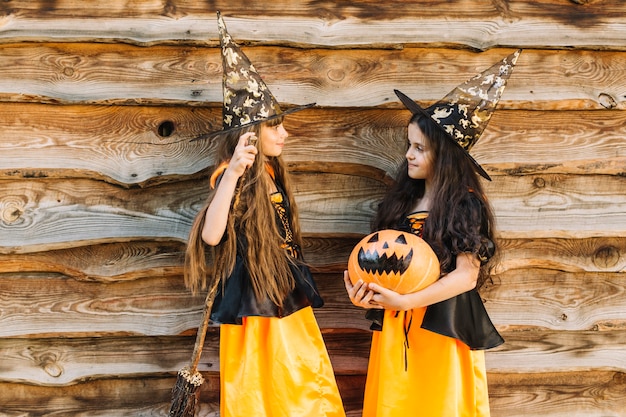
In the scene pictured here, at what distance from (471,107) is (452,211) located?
1.29ft

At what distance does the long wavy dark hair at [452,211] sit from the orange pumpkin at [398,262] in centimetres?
9

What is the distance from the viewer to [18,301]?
122 inches

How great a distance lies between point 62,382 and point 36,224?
0.69 m

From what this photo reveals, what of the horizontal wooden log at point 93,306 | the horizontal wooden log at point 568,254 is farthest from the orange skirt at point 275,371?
the horizontal wooden log at point 568,254

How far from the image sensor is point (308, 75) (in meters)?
3.14

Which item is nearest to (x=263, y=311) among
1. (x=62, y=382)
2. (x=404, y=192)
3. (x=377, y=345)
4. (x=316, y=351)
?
(x=316, y=351)

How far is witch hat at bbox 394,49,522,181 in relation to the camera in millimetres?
2691

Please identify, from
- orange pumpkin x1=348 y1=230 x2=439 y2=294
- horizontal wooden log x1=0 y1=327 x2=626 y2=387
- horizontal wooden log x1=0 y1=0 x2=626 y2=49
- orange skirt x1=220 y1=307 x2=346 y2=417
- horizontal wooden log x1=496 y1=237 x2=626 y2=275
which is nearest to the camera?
orange pumpkin x1=348 y1=230 x2=439 y2=294

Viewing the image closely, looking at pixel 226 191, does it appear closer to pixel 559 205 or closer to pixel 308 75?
pixel 308 75

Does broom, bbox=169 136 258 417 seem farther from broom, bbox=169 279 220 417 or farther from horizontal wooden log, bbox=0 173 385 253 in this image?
horizontal wooden log, bbox=0 173 385 253

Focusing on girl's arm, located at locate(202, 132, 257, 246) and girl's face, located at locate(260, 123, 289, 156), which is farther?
girl's face, located at locate(260, 123, 289, 156)

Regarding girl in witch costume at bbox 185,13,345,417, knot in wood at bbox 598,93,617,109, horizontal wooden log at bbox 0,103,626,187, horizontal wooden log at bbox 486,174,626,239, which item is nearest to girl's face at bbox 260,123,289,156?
girl in witch costume at bbox 185,13,345,417

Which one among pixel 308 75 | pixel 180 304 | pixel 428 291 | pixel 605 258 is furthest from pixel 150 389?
pixel 605 258

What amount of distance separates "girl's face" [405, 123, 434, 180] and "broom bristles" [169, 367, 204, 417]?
45.1 inches
